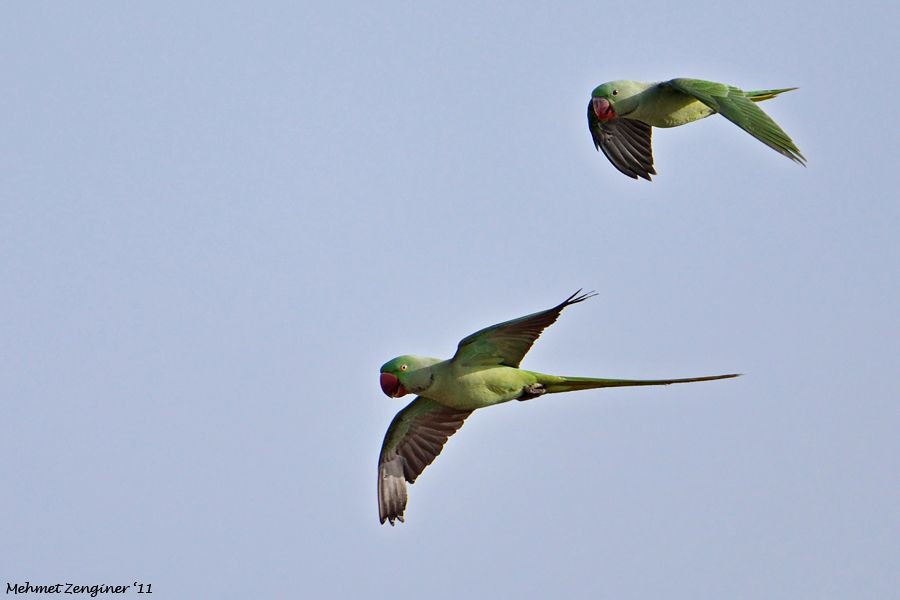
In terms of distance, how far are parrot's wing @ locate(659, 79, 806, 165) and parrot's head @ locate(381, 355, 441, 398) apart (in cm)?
369

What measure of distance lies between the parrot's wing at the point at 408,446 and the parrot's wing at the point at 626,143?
378 cm

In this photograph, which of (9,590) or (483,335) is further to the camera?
(9,590)

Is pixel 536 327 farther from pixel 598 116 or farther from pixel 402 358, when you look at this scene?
pixel 598 116

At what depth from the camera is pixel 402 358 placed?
14.6m

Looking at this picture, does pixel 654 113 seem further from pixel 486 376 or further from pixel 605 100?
pixel 486 376

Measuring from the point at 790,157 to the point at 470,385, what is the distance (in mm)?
3616

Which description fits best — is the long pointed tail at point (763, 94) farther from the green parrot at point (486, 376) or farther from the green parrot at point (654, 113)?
the green parrot at point (486, 376)

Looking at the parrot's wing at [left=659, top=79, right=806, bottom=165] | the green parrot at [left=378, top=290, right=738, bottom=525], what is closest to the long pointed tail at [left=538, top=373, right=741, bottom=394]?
the green parrot at [left=378, top=290, right=738, bottom=525]

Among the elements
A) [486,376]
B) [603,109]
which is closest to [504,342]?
[486,376]

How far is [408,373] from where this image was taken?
14602mm

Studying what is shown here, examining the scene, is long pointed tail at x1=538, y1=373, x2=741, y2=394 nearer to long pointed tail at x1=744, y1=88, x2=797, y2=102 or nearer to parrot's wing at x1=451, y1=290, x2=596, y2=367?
parrot's wing at x1=451, y1=290, x2=596, y2=367

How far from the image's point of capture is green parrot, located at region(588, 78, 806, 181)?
14.4 m

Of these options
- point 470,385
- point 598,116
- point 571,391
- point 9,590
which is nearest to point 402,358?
point 470,385

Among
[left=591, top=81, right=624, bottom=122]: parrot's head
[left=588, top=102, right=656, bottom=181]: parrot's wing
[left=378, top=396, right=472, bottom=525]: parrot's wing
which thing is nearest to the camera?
[left=378, top=396, right=472, bottom=525]: parrot's wing
